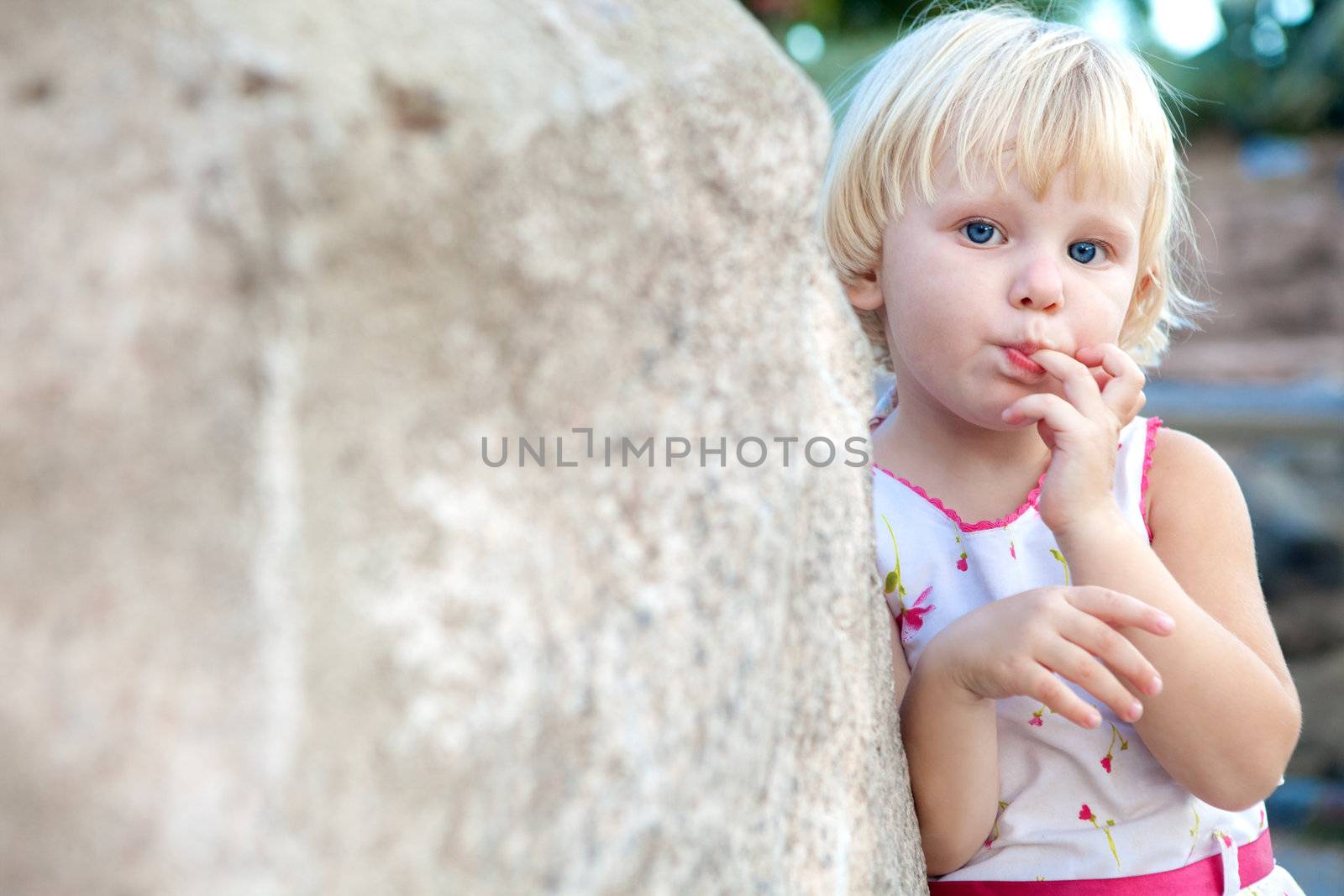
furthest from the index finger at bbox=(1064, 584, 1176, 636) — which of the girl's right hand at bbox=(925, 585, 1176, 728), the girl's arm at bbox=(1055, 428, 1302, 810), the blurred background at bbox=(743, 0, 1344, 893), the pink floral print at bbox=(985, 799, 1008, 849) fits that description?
the blurred background at bbox=(743, 0, 1344, 893)

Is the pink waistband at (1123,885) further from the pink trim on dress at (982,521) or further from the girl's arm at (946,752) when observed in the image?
the pink trim on dress at (982,521)

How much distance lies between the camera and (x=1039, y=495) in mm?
1354

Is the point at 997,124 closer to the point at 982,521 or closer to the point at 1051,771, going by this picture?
the point at 982,521

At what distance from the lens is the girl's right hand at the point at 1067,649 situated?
3.47ft

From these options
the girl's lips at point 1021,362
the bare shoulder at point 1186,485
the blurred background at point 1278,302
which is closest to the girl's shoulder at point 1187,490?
the bare shoulder at point 1186,485

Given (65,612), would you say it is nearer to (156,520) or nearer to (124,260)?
(156,520)

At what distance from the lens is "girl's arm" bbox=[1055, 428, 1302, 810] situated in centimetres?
120

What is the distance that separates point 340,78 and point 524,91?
113 millimetres

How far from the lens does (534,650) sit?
712 mm

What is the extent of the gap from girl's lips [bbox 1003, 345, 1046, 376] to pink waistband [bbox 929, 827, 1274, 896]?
22.0 inches

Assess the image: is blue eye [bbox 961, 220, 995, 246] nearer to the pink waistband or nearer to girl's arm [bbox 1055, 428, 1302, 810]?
girl's arm [bbox 1055, 428, 1302, 810]

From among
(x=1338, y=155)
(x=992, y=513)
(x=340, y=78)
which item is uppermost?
(x=1338, y=155)

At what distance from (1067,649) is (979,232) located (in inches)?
20.9

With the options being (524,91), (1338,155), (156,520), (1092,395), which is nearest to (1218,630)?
(1092,395)
